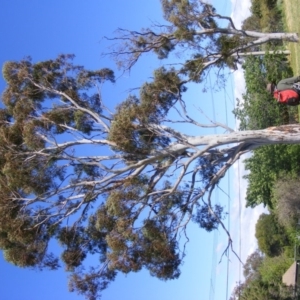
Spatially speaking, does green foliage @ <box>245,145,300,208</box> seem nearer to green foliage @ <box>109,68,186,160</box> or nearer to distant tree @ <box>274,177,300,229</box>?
distant tree @ <box>274,177,300,229</box>

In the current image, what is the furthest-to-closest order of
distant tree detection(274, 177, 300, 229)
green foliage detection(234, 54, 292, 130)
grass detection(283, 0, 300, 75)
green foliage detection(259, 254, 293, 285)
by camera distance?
green foliage detection(259, 254, 293, 285), green foliage detection(234, 54, 292, 130), distant tree detection(274, 177, 300, 229), grass detection(283, 0, 300, 75)

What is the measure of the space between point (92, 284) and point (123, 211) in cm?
322

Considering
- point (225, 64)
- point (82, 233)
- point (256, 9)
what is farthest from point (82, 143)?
point (256, 9)

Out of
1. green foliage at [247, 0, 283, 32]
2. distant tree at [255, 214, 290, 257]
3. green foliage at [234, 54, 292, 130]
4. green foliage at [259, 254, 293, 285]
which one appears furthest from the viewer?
distant tree at [255, 214, 290, 257]

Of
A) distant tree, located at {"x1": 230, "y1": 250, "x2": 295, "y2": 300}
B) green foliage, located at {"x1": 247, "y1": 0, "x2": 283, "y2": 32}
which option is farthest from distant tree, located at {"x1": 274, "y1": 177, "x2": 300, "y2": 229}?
green foliage, located at {"x1": 247, "y1": 0, "x2": 283, "y2": 32}

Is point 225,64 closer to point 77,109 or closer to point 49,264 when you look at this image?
point 77,109

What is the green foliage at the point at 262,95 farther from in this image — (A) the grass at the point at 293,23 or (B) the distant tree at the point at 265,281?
(B) the distant tree at the point at 265,281

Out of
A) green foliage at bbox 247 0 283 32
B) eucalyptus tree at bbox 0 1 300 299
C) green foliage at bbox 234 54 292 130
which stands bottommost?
eucalyptus tree at bbox 0 1 300 299

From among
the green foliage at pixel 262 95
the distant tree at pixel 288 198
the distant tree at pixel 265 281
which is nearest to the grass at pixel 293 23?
the green foliage at pixel 262 95

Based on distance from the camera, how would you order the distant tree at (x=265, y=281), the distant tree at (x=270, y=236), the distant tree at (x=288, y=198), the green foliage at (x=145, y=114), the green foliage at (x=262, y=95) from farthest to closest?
the distant tree at (x=270, y=236) < the distant tree at (x=265, y=281) < the green foliage at (x=262, y=95) < the distant tree at (x=288, y=198) < the green foliage at (x=145, y=114)

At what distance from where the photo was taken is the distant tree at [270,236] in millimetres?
35906

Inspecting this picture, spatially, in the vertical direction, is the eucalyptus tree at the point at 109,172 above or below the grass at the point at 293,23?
below

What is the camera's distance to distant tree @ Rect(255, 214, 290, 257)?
35.9 m

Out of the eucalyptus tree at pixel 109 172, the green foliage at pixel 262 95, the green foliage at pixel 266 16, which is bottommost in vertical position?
the eucalyptus tree at pixel 109 172
